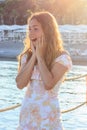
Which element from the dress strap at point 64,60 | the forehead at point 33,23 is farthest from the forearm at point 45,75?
the forehead at point 33,23

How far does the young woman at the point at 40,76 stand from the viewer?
3342mm

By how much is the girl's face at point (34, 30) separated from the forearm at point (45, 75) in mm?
152

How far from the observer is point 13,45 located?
1747 inches

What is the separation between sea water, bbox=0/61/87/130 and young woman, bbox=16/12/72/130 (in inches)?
175

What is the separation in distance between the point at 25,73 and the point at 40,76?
0.10 m

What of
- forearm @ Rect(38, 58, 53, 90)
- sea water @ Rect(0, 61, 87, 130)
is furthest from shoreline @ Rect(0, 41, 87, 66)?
forearm @ Rect(38, 58, 53, 90)

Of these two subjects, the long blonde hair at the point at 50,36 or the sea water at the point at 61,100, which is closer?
the long blonde hair at the point at 50,36

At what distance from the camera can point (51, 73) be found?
3320mm

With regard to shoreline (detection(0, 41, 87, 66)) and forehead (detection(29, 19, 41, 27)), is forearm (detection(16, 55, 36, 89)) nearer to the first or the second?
forehead (detection(29, 19, 41, 27))

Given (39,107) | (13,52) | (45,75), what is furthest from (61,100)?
(13,52)

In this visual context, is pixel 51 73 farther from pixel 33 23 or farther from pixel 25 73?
pixel 33 23

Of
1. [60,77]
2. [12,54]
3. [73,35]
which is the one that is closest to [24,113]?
[60,77]

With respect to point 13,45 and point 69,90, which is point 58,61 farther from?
point 13,45

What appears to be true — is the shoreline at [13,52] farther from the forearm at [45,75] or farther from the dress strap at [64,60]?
the forearm at [45,75]
